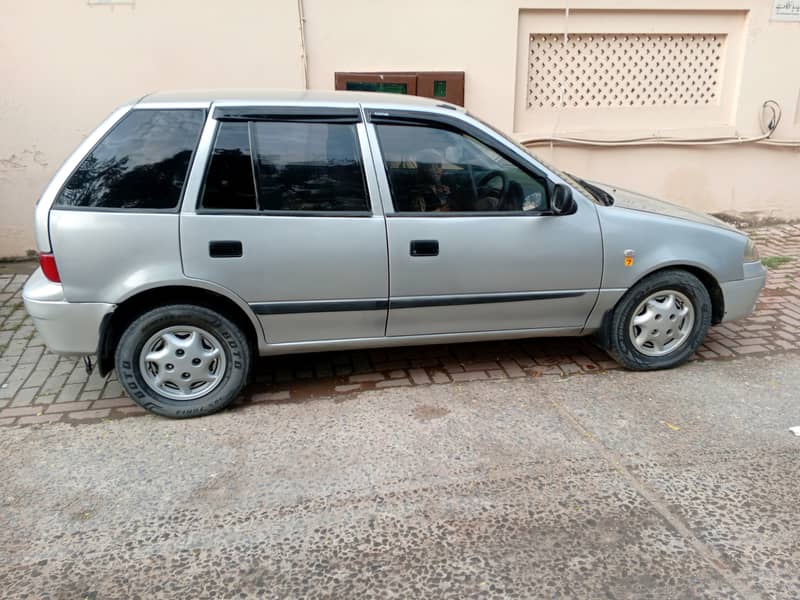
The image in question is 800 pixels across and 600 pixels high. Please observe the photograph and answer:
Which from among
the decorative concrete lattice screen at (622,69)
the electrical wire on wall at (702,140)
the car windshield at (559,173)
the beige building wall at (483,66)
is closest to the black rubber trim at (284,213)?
the car windshield at (559,173)

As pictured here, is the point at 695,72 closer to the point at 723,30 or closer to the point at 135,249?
the point at 723,30

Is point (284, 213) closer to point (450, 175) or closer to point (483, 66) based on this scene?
point (450, 175)

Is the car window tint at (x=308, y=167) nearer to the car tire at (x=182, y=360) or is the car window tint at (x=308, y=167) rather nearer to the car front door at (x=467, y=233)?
the car front door at (x=467, y=233)

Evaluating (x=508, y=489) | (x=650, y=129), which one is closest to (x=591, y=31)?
(x=650, y=129)

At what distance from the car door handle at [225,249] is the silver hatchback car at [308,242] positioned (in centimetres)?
1

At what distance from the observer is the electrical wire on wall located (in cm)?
727

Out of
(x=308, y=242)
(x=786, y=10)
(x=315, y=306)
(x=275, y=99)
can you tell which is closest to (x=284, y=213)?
(x=308, y=242)

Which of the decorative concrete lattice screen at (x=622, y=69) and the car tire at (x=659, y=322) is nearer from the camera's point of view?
the car tire at (x=659, y=322)

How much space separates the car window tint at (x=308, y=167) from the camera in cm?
360

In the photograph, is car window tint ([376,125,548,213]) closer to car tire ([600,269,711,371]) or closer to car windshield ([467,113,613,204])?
car windshield ([467,113,613,204])

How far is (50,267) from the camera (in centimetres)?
342

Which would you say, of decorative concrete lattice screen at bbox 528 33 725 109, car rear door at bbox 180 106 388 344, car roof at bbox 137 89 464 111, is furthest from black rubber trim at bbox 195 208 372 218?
decorative concrete lattice screen at bbox 528 33 725 109

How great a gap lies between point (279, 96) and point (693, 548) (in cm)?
316

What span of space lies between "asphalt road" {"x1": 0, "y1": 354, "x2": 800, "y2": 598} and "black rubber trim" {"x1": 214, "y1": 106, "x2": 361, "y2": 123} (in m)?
1.70
